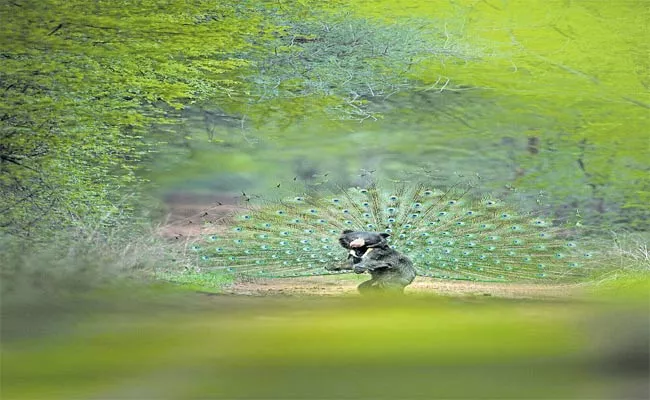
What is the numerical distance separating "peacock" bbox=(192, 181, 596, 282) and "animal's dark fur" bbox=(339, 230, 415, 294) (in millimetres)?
106

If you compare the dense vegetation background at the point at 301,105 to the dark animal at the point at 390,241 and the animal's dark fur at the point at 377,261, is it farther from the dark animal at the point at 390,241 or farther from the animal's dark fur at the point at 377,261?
the animal's dark fur at the point at 377,261

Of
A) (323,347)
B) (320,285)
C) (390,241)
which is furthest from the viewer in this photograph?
(320,285)

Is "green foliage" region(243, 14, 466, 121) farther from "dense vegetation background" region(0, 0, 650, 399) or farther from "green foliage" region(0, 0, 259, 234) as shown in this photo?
"green foliage" region(0, 0, 259, 234)

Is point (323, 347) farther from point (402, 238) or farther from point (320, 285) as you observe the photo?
point (402, 238)

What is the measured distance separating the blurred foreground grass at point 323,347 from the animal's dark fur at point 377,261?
0.38 feet

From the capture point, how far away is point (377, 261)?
6316mm

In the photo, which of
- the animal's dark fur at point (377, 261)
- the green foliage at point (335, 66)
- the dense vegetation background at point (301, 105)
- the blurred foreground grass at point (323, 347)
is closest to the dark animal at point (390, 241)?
the animal's dark fur at point (377, 261)

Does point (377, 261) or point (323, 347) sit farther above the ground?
point (377, 261)

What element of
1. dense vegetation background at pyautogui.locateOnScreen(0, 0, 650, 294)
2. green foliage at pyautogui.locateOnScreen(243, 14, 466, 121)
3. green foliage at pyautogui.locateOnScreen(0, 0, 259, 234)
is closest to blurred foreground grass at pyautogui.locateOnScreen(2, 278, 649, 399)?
dense vegetation background at pyautogui.locateOnScreen(0, 0, 650, 294)

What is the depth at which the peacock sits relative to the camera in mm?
6586

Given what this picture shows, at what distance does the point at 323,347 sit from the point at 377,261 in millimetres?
821

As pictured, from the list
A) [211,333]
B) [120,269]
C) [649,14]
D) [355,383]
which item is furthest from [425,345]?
[649,14]

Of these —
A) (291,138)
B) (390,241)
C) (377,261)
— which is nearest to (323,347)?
(377,261)

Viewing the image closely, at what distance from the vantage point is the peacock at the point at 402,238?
6.59m
